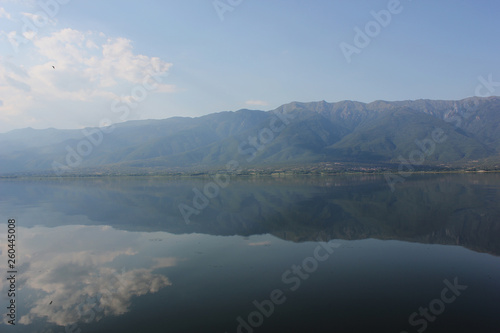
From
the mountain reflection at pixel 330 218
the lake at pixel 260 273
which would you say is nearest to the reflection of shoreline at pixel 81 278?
the lake at pixel 260 273

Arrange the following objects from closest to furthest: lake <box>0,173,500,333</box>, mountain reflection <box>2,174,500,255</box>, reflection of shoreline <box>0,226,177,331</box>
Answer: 1. lake <box>0,173,500,333</box>
2. reflection of shoreline <box>0,226,177,331</box>
3. mountain reflection <box>2,174,500,255</box>

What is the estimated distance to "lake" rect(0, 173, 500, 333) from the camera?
46.9 feet

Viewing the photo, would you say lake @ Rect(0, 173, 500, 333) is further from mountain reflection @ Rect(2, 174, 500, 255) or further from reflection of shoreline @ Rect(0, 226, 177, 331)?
mountain reflection @ Rect(2, 174, 500, 255)

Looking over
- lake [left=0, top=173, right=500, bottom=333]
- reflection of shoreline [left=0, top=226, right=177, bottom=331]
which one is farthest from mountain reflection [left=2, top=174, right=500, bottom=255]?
reflection of shoreline [left=0, top=226, right=177, bottom=331]

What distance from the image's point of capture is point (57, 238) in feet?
106

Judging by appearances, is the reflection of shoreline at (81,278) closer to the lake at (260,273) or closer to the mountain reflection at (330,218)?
the lake at (260,273)

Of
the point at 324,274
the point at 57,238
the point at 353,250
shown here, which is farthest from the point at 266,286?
the point at 57,238

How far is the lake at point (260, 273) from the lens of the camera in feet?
46.9

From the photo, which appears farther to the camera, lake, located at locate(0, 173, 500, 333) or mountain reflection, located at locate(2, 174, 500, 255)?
mountain reflection, located at locate(2, 174, 500, 255)

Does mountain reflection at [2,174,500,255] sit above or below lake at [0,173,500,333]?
above

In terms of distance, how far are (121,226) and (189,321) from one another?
27.2m

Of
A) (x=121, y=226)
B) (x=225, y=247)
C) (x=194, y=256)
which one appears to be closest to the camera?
(x=194, y=256)

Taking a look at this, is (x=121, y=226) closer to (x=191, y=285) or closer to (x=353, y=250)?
(x=191, y=285)

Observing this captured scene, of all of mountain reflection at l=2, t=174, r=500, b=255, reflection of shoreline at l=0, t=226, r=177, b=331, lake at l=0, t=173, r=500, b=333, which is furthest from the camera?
mountain reflection at l=2, t=174, r=500, b=255
